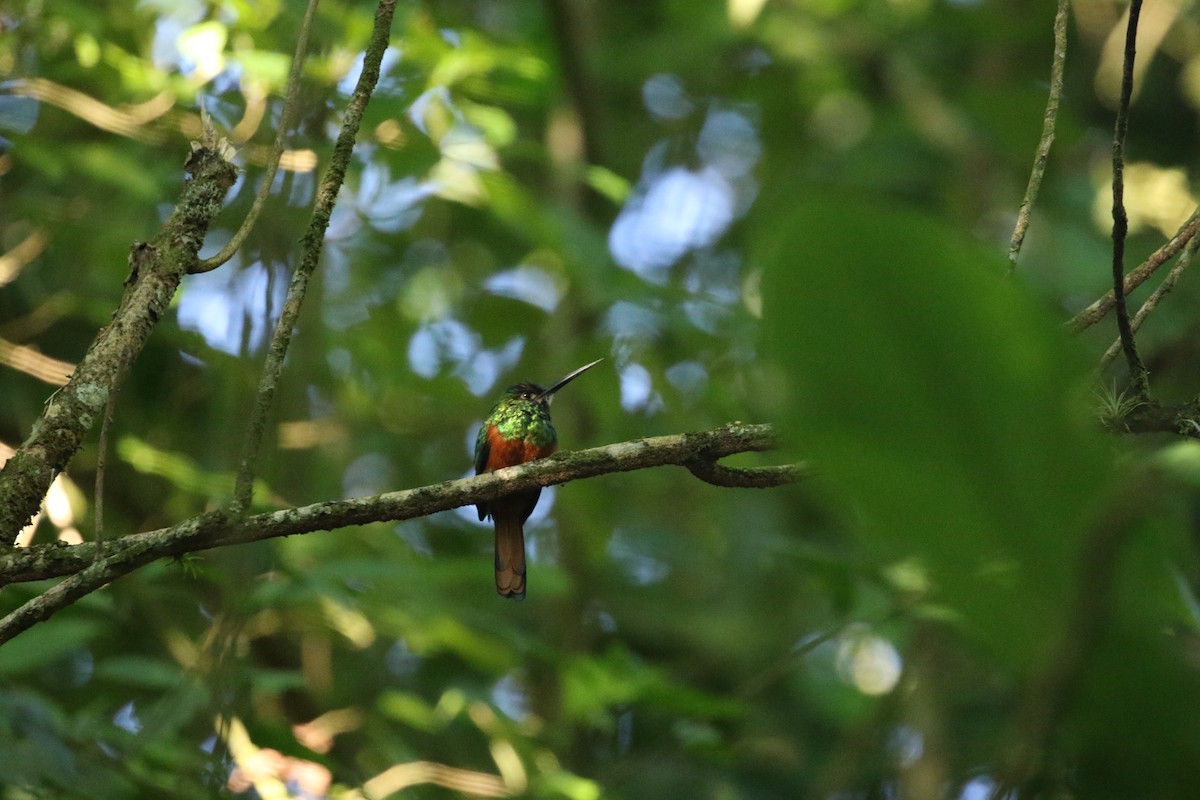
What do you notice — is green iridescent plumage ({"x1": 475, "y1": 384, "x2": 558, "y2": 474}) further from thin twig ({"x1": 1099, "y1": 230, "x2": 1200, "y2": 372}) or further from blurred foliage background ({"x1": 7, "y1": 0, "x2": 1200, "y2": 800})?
thin twig ({"x1": 1099, "y1": 230, "x2": 1200, "y2": 372})

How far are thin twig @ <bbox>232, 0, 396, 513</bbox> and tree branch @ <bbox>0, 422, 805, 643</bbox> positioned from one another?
0.29 feet

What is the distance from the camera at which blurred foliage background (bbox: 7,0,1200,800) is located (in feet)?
1.50

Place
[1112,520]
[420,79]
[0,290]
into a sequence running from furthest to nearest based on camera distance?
[0,290]
[420,79]
[1112,520]

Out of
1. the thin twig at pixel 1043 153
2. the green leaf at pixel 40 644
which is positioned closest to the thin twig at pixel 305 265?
the thin twig at pixel 1043 153

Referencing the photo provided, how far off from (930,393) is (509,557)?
12.1 ft

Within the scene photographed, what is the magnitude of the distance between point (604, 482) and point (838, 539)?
1.49 m

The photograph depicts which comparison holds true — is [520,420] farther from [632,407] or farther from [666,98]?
[666,98]

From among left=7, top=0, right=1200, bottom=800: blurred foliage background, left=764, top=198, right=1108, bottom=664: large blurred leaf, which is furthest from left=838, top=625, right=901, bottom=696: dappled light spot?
left=764, top=198, right=1108, bottom=664: large blurred leaf

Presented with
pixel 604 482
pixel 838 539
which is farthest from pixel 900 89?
pixel 604 482

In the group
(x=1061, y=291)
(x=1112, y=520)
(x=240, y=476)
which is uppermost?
(x=1061, y=291)

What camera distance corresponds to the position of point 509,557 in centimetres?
406

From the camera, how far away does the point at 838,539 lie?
5.74 meters

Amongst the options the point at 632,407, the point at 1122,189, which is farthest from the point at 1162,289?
the point at 632,407

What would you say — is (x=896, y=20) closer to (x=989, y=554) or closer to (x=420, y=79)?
(x=420, y=79)
